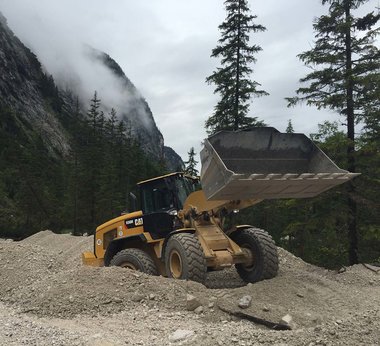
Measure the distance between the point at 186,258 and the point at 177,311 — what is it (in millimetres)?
1333

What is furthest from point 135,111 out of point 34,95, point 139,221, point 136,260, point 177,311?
point 177,311

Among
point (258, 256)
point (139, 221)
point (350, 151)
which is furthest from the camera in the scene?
point (350, 151)

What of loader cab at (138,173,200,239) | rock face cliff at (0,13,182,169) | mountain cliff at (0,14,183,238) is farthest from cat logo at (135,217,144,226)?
rock face cliff at (0,13,182,169)

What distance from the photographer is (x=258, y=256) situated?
891cm

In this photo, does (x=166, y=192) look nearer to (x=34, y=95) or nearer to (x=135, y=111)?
(x=34, y=95)

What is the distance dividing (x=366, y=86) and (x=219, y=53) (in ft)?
29.9

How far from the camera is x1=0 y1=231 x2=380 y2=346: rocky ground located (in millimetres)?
5148

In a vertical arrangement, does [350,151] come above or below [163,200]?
above

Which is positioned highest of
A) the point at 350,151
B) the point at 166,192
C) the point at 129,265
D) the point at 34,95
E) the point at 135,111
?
the point at 135,111

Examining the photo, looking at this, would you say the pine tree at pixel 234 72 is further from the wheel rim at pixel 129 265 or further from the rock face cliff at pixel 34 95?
the rock face cliff at pixel 34 95

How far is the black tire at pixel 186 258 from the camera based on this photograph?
786cm

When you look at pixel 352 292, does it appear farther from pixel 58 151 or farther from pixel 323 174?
pixel 58 151

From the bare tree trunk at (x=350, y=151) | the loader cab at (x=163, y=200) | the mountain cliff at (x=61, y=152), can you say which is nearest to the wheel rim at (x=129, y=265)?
the loader cab at (x=163, y=200)

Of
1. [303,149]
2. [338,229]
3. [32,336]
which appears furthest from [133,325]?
[338,229]
